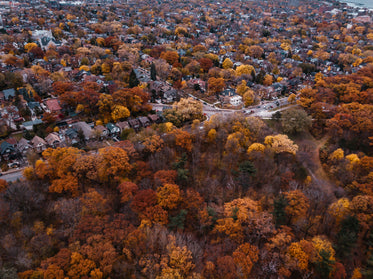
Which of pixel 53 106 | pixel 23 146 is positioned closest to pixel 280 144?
pixel 23 146

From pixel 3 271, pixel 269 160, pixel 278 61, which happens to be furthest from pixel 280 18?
pixel 3 271

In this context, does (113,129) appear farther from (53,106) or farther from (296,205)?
(296,205)

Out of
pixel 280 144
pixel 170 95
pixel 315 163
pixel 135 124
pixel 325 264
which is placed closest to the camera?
pixel 325 264

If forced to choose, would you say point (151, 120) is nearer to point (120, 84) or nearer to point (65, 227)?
point (120, 84)

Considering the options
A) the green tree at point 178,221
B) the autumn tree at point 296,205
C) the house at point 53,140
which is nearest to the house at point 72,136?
the house at point 53,140

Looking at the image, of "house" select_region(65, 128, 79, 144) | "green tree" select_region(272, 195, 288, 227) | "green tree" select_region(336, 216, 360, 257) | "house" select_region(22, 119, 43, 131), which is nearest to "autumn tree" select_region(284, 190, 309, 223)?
"green tree" select_region(272, 195, 288, 227)

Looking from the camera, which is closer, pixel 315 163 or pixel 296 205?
pixel 296 205
